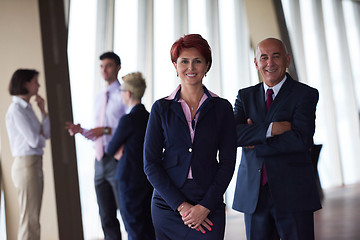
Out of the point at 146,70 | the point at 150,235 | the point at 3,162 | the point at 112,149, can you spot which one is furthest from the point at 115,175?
the point at 146,70

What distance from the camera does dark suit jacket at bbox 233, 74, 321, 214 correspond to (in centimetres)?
228

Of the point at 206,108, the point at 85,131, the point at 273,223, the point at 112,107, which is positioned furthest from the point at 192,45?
the point at 85,131

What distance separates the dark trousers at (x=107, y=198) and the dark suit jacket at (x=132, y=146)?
224 millimetres

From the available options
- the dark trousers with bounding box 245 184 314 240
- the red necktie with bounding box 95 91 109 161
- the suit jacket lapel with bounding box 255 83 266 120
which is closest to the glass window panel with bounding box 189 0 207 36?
the red necktie with bounding box 95 91 109 161

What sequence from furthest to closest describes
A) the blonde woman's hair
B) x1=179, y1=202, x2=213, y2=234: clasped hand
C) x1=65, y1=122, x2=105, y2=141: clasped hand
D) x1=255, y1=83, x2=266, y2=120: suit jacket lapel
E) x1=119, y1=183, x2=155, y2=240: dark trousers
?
1. x1=65, y1=122, x2=105, y2=141: clasped hand
2. the blonde woman's hair
3. x1=119, y1=183, x2=155, y2=240: dark trousers
4. x1=255, y1=83, x2=266, y2=120: suit jacket lapel
5. x1=179, y1=202, x2=213, y2=234: clasped hand

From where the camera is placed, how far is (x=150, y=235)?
3600 millimetres

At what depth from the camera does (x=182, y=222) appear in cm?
183

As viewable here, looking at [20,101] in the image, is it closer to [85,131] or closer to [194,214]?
[85,131]

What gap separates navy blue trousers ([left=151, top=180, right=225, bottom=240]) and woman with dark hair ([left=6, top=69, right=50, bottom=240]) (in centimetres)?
221

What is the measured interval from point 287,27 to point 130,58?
306 cm

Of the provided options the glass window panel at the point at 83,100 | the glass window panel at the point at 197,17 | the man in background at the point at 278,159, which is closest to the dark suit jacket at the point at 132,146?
the glass window panel at the point at 83,100

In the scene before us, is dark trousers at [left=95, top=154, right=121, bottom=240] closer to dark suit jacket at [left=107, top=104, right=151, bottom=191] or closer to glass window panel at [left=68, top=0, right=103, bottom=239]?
glass window panel at [left=68, top=0, right=103, bottom=239]

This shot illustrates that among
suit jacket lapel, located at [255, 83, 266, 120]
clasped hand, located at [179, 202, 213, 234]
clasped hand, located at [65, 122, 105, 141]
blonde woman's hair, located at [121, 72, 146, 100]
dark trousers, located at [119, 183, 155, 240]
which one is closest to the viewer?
clasped hand, located at [179, 202, 213, 234]

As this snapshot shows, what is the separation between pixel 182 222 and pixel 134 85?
7.36 feet
